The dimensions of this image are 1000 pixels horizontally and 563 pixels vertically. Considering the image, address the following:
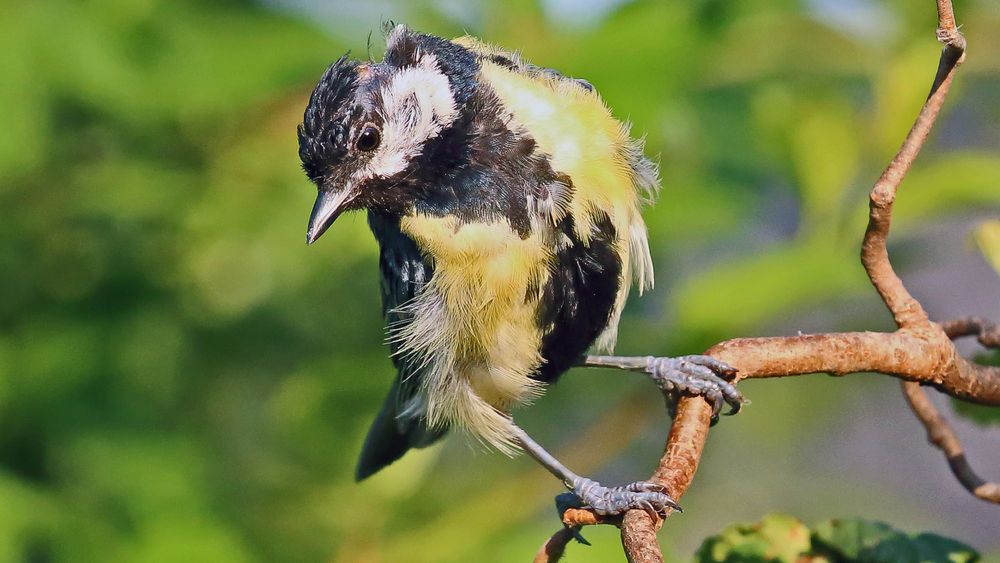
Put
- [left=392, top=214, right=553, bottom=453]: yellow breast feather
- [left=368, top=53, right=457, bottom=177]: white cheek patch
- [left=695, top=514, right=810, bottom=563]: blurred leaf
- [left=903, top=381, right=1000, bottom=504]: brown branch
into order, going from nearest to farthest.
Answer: [left=695, top=514, right=810, bottom=563]: blurred leaf, [left=903, top=381, right=1000, bottom=504]: brown branch, [left=392, top=214, right=553, bottom=453]: yellow breast feather, [left=368, top=53, right=457, bottom=177]: white cheek patch

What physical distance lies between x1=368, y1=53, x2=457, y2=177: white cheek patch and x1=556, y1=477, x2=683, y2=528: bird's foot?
29.5 inches

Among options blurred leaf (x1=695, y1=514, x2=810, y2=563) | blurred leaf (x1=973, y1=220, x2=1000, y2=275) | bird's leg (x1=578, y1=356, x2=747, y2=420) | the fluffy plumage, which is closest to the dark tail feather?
the fluffy plumage

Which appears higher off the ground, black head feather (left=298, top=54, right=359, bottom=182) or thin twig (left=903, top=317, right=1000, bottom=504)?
black head feather (left=298, top=54, right=359, bottom=182)

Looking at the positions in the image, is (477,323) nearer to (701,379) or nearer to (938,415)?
(701,379)

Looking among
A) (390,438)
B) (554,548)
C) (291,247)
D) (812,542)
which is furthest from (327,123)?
(812,542)

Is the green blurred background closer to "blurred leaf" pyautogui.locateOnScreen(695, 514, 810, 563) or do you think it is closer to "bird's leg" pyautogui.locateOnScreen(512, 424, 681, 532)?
"bird's leg" pyautogui.locateOnScreen(512, 424, 681, 532)

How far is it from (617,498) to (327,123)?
0.93 m

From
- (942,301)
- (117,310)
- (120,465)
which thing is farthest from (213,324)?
(942,301)

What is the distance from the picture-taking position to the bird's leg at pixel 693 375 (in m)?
1.55

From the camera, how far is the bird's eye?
227 centimetres

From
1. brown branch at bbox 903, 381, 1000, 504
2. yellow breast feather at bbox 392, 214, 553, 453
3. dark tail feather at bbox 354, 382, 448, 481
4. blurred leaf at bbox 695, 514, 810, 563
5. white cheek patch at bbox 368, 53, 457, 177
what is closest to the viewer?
blurred leaf at bbox 695, 514, 810, 563

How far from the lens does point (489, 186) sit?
224 centimetres

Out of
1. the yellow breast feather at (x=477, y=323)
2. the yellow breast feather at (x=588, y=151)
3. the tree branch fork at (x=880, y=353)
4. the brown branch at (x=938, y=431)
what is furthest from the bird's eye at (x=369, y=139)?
the brown branch at (x=938, y=431)

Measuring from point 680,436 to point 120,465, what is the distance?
1.66 metres
